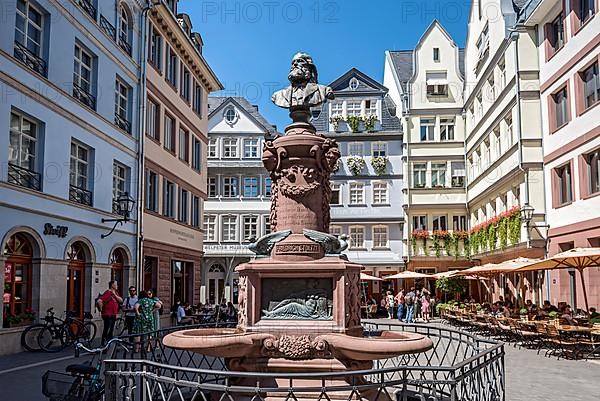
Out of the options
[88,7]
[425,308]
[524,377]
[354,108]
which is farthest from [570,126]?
[354,108]

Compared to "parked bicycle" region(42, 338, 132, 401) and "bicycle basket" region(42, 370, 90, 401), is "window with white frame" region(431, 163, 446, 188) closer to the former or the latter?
"parked bicycle" region(42, 338, 132, 401)

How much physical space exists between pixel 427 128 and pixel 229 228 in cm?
1579

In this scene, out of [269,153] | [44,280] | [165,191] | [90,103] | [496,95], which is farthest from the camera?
[496,95]

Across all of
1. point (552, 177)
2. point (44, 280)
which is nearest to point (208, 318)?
point (44, 280)

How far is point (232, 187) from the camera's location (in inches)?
1834

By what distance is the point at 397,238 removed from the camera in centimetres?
4284

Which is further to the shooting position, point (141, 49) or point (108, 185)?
point (141, 49)

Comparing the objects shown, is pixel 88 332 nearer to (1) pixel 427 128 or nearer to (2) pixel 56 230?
(2) pixel 56 230

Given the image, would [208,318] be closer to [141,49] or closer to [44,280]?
[44,280]

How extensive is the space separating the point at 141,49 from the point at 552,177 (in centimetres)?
1756

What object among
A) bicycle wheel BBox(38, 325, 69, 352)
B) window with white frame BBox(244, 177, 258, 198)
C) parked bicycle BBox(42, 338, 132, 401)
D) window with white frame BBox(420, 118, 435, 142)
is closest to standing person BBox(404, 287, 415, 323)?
window with white frame BBox(420, 118, 435, 142)

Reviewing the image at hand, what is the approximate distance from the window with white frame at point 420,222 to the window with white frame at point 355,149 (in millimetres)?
5949

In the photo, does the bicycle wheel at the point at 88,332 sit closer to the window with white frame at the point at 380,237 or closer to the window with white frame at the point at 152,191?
the window with white frame at the point at 152,191

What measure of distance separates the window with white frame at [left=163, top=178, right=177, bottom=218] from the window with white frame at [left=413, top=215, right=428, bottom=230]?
1850cm
